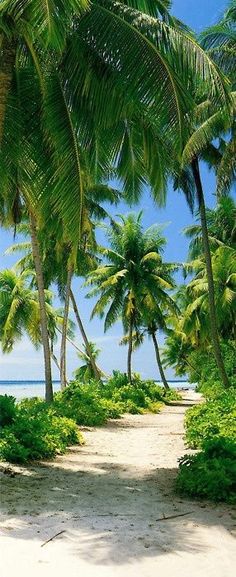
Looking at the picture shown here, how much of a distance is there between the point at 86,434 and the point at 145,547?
8.34 metres

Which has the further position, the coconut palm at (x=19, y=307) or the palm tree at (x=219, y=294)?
the coconut palm at (x=19, y=307)

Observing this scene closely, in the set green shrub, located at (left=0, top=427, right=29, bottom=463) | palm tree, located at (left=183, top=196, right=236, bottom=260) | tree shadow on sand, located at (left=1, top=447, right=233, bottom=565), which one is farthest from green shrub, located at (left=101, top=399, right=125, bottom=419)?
palm tree, located at (left=183, top=196, right=236, bottom=260)

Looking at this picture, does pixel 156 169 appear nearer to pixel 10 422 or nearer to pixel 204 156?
pixel 10 422

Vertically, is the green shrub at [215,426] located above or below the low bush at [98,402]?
below

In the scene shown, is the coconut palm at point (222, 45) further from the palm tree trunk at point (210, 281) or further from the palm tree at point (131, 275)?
the palm tree at point (131, 275)

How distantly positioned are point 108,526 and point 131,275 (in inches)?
849

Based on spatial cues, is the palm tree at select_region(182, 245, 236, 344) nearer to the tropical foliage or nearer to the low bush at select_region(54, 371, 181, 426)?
the low bush at select_region(54, 371, 181, 426)

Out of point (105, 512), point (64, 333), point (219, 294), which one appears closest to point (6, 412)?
point (105, 512)

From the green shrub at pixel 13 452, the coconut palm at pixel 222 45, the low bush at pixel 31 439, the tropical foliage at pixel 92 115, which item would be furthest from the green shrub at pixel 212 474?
the coconut palm at pixel 222 45

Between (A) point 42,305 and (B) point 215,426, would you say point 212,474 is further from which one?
(A) point 42,305

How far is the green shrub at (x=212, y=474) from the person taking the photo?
20.0 feet

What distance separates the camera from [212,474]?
6.15 metres

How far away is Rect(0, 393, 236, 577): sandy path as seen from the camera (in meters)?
4.15

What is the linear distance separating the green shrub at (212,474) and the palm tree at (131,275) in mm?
19227
